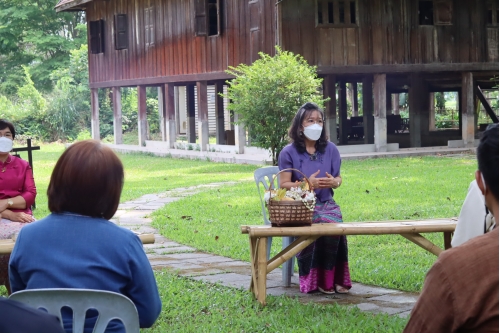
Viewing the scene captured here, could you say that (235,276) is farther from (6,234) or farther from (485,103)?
(485,103)

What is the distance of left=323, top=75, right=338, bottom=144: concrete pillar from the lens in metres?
21.4

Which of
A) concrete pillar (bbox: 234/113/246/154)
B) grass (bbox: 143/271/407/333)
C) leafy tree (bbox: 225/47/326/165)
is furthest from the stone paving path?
concrete pillar (bbox: 234/113/246/154)

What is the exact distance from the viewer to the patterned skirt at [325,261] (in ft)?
22.0

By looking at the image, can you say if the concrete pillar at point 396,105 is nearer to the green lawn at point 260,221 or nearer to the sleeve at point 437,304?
the green lawn at point 260,221

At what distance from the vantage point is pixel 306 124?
6824mm

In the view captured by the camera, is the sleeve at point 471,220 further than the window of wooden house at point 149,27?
No

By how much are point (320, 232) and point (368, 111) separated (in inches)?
733

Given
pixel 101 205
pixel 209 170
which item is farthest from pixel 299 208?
pixel 209 170

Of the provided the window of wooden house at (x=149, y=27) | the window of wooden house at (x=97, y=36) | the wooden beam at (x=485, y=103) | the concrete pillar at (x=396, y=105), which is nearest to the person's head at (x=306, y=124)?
the wooden beam at (x=485, y=103)

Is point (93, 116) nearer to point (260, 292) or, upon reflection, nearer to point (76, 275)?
point (260, 292)

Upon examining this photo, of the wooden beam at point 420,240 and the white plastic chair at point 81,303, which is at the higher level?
the white plastic chair at point 81,303

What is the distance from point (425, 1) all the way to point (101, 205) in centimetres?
2039

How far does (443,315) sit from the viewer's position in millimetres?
2385

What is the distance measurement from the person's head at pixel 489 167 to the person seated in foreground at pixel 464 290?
0.51ft
